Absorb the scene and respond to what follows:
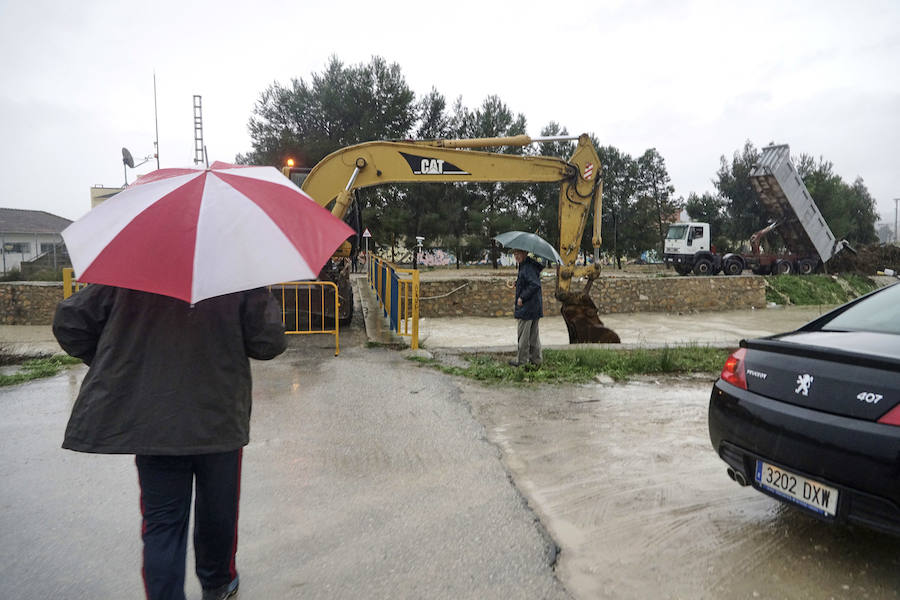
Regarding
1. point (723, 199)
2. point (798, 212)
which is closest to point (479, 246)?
point (798, 212)

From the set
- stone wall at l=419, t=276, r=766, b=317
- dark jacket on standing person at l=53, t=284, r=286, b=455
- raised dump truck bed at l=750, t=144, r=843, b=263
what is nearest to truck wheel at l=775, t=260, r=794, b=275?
raised dump truck bed at l=750, t=144, r=843, b=263

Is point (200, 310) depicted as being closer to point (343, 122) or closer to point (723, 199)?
point (343, 122)

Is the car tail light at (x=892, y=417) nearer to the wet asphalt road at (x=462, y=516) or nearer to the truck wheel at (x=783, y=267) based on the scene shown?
the wet asphalt road at (x=462, y=516)

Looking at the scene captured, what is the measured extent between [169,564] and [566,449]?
3.03 m

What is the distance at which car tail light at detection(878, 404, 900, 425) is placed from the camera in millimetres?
2456

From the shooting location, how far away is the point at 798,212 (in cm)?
Answer: 2502

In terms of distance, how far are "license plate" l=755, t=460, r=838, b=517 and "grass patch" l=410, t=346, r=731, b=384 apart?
3.81 m

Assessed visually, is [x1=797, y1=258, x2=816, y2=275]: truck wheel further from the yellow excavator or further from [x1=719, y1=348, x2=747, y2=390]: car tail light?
[x1=719, y1=348, x2=747, y2=390]: car tail light

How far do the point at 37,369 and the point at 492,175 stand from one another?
7.78 meters

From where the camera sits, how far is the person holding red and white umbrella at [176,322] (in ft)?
6.53

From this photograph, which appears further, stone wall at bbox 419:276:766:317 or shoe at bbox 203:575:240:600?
stone wall at bbox 419:276:766:317

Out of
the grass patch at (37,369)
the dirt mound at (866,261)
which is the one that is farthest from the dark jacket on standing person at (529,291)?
the dirt mound at (866,261)

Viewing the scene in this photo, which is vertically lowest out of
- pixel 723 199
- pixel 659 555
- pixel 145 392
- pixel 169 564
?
pixel 659 555

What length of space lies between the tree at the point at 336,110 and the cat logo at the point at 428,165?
2122cm
